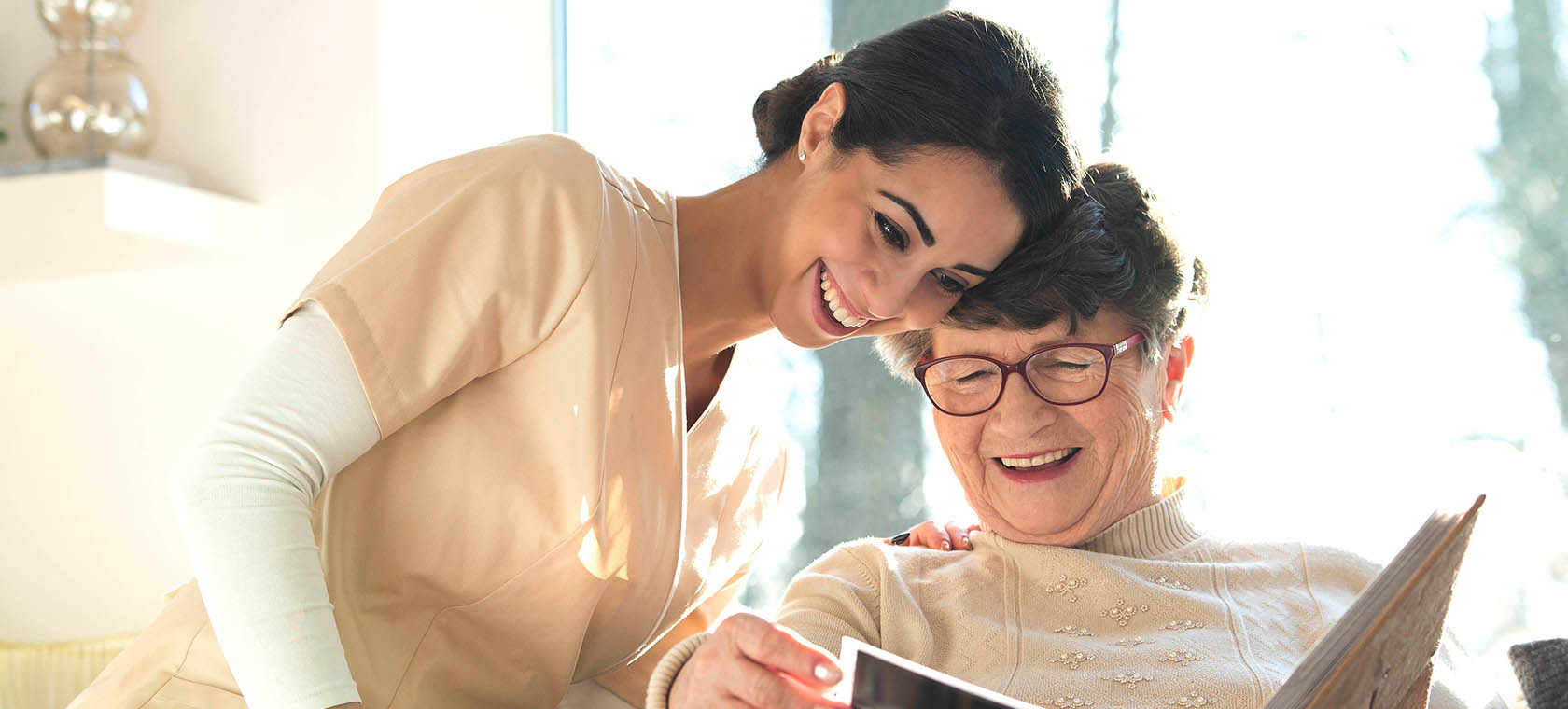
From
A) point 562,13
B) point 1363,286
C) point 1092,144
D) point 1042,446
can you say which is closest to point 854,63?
point 1092,144

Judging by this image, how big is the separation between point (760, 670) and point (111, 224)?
1724 millimetres

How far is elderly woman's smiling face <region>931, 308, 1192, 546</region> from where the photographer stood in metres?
1.42

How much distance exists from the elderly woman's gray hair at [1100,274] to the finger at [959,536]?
10.9 inches

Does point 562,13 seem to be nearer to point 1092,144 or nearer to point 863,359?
point 863,359

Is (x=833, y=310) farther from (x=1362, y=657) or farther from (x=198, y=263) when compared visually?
(x=198, y=263)

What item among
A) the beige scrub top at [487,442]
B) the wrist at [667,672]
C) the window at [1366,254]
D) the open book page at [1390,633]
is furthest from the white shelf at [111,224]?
the open book page at [1390,633]

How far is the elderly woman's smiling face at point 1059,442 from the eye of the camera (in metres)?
1.42

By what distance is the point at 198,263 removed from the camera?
2.44 metres

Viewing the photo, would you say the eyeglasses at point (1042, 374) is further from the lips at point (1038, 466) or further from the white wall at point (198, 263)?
the white wall at point (198, 263)

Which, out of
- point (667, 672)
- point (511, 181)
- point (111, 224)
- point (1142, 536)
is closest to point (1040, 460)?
point (1142, 536)

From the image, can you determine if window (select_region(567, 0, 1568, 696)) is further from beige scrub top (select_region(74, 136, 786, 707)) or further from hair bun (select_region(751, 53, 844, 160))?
beige scrub top (select_region(74, 136, 786, 707))

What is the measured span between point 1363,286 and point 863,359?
0.78m

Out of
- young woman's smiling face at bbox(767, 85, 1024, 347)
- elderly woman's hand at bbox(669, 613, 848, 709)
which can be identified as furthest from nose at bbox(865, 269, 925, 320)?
elderly woman's hand at bbox(669, 613, 848, 709)

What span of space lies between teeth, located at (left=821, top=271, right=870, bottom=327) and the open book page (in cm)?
62
